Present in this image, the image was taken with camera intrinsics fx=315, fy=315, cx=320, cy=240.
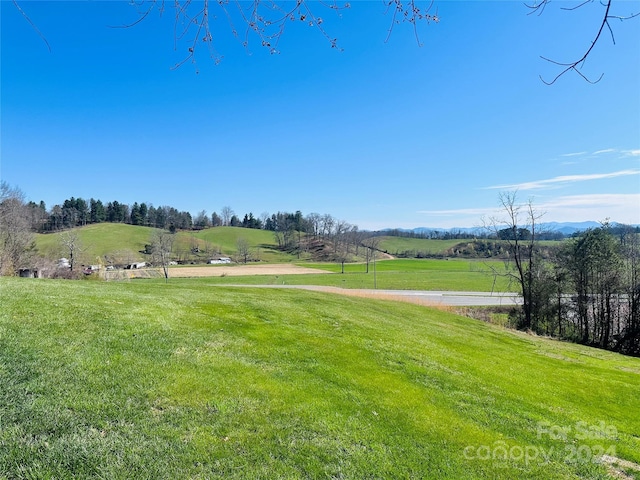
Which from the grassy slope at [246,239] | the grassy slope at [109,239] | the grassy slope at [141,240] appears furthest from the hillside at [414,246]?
the grassy slope at [109,239]

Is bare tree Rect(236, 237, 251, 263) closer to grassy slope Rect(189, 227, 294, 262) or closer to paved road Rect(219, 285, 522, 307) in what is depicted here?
grassy slope Rect(189, 227, 294, 262)

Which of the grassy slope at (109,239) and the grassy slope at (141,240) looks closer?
the grassy slope at (109,239)

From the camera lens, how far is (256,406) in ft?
14.3

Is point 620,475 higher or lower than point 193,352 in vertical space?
lower

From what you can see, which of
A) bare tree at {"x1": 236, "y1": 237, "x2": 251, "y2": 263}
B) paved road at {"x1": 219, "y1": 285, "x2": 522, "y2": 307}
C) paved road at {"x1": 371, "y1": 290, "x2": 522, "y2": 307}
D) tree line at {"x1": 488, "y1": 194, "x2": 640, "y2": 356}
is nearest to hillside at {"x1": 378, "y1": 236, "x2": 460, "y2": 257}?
bare tree at {"x1": 236, "y1": 237, "x2": 251, "y2": 263}

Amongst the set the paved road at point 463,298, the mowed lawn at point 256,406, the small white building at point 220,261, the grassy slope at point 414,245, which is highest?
the grassy slope at point 414,245

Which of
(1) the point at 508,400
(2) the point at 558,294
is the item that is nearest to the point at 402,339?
(1) the point at 508,400

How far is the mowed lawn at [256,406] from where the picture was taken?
3.27 meters

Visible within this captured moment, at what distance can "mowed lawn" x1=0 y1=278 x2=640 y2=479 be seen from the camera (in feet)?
10.7

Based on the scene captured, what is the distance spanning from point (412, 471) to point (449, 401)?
256 cm

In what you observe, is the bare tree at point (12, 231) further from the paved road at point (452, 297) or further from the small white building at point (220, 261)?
the small white building at point (220, 261)

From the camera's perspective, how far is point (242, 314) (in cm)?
955

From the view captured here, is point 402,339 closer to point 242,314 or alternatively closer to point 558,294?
point 242,314

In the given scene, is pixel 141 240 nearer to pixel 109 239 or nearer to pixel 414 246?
pixel 109 239
